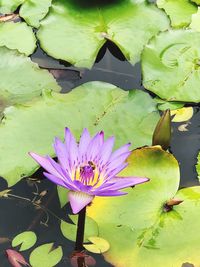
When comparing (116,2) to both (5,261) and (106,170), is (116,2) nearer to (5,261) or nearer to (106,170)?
(106,170)

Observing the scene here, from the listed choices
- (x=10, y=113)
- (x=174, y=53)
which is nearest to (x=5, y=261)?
(x=10, y=113)

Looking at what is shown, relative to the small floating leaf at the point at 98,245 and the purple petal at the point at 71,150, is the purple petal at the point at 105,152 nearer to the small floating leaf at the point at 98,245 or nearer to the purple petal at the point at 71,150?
the purple petal at the point at 71,150

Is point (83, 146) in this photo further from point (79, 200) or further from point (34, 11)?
point (34, 11)

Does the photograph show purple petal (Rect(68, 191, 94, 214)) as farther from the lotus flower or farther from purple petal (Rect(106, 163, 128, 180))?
purple petal (Rect(106, 163, 128, 180))

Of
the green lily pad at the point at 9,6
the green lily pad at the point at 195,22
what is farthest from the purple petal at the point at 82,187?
the green lily pad at the point at 9,6

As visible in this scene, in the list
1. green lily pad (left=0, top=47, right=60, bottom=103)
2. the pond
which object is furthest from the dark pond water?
green lily pad (left=0, top=47, right=60, bottom=103)
